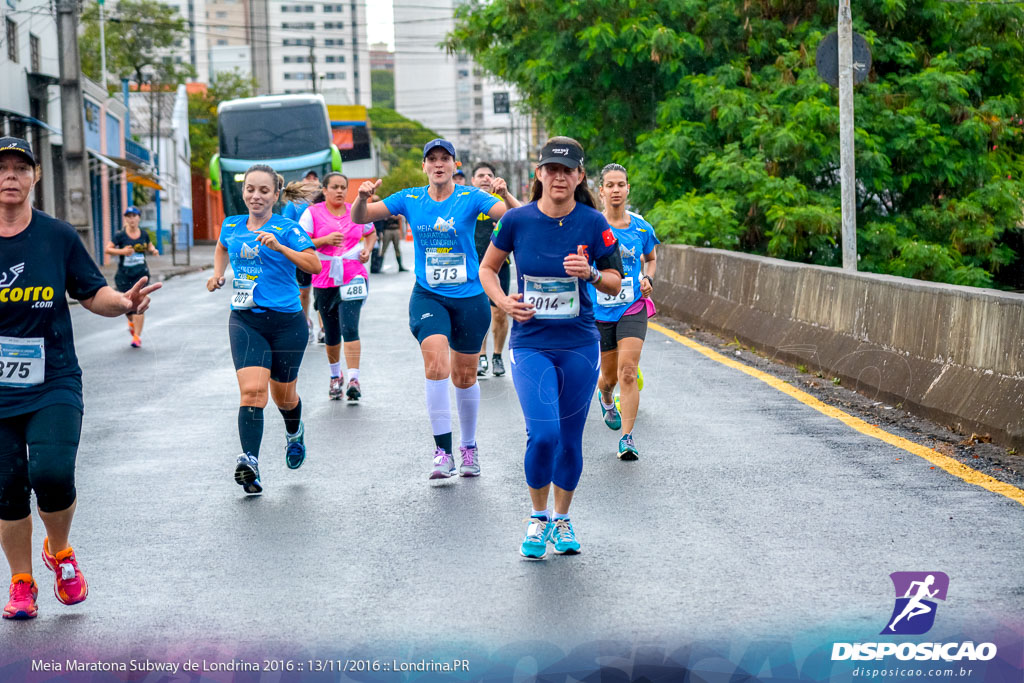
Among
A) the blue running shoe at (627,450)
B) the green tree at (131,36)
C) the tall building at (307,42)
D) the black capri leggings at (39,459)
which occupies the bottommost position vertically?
the blue running shoe at (627,450)

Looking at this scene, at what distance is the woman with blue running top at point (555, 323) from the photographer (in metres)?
5.74

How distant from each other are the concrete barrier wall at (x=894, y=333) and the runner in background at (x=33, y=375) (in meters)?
5.10

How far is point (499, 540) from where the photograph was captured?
241 inches

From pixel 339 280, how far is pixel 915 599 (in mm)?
7029

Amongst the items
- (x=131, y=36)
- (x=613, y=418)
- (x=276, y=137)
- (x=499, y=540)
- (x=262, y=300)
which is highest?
(x=131, y=36)

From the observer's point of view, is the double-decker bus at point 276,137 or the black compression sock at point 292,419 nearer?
the black compression sock at point 292,419

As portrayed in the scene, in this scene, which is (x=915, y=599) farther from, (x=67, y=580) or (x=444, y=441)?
(x=444, y=441)

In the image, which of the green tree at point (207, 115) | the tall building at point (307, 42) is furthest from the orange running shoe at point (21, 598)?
the tall building at point (307, 42)

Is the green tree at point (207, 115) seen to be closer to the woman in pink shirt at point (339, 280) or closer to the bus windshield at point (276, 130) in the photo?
the bus windshield at point (276, 130)

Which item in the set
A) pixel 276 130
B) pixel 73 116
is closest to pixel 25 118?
pixel 73 116

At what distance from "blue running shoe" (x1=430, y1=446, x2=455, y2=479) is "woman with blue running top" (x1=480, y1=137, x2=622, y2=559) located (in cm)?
175

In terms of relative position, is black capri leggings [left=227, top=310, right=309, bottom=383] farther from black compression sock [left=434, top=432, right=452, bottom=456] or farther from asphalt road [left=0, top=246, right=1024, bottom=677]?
black compression sock [left=434, top=432, right=452, bottom=456]

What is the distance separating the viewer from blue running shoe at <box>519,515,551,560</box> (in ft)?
18.8

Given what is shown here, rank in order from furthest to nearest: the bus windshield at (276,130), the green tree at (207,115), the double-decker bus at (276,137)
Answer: the green tree at (207,115) < the bus windshield at (276,130) < the double-decker bus at (276,137)
